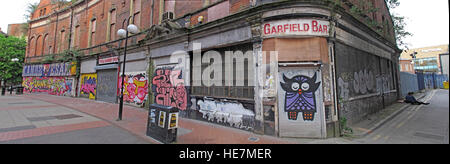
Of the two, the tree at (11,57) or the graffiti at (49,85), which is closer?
the graffiti at (49,85)

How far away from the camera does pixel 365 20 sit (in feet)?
30.4

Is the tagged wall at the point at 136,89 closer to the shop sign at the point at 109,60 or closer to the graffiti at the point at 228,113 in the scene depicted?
the shop sign at the point at 109,60

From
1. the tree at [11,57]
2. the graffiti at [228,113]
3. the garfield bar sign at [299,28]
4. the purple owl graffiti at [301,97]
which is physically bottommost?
the graffiti at [228,113]

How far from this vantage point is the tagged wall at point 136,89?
11.9m

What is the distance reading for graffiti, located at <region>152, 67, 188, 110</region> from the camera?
9175 millimetres

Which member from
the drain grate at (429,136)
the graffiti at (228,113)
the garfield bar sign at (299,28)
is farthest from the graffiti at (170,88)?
the drain grate at (429,136)

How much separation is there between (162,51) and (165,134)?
6743mm

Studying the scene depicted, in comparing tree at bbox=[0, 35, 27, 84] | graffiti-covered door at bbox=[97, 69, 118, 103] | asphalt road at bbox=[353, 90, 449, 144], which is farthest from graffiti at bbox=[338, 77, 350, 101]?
tree at bbox=[0, 35, 27, 84]

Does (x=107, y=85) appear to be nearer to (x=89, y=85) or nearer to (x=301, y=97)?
(x=89, y=85)

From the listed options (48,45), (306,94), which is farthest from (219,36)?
(48,45)

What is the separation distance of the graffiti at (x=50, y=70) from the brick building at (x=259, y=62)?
679cm
